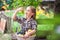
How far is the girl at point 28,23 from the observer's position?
1.68 meters

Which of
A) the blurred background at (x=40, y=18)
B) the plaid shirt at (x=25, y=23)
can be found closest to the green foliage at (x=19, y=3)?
the blurred background at (x=40, y=18)

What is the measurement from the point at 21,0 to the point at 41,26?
325 millimetres

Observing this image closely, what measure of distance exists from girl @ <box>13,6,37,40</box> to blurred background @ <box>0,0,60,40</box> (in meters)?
0.04

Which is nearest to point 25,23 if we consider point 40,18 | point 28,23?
point 28,23

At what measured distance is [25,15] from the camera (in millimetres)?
1678

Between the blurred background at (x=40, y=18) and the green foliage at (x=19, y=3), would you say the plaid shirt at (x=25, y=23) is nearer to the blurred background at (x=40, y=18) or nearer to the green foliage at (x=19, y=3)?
the blurred background at (x=40, y=18)

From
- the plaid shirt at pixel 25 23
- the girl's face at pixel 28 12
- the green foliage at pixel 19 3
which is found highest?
the green foliage at pixel 19 3

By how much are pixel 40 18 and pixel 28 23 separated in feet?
0.43

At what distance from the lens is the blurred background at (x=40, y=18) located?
1.66 meters

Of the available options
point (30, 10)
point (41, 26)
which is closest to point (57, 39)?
point (41, 26)

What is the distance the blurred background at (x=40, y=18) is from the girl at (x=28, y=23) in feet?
0.12

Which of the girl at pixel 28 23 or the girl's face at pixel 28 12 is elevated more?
the girl's face at pixel 28 12

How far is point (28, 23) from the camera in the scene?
1688 mm

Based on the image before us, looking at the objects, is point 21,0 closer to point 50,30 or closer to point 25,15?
point 25,15
